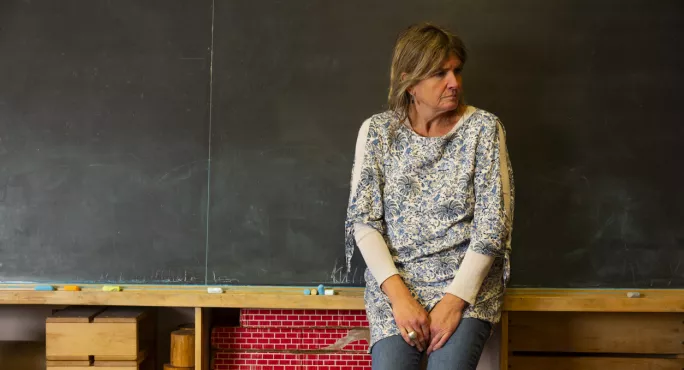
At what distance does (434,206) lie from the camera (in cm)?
185

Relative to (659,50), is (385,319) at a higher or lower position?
lower

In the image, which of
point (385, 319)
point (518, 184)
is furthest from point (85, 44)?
point (518, 184)

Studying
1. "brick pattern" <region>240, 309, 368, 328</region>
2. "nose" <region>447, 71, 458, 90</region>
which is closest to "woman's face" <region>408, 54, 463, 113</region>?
"nose" <region>447, 71, 458, 90</region>

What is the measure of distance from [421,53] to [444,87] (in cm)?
12

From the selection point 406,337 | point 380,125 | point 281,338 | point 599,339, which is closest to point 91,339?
point 281,338

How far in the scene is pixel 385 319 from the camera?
1.80 meters

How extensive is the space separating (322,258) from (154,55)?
965mm

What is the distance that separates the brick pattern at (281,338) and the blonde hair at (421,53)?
882mm

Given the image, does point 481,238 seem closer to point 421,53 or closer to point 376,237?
point 376,237

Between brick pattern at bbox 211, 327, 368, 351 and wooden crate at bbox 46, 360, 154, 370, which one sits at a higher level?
brick pattern at bbox 211, 327, 368, 351

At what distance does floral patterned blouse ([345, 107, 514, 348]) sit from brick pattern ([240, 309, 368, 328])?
324 millimetres

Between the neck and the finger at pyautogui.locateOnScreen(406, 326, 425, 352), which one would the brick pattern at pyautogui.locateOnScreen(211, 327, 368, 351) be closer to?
the finger at pyautogui.locateOnScreen(406, 326, 425, 352)

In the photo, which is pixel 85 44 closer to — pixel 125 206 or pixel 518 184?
pixel 125 206

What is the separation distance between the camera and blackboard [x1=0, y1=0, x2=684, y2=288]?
2.28 metres
